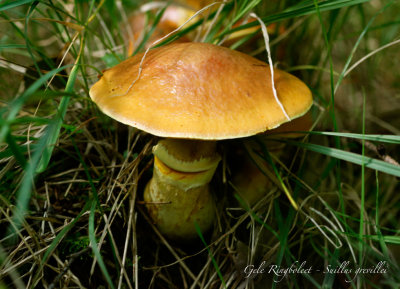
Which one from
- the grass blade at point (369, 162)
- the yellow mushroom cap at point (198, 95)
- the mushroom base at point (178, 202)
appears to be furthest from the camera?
the mushroom base at point (178, 202)

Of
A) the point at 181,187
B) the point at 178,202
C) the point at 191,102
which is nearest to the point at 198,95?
the point at 191,102

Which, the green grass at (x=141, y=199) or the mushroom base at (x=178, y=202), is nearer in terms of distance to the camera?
the green grass at (x=141, y=199)

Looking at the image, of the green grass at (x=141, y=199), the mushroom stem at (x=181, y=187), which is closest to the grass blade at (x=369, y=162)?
the green grass at (x=141, y=199)

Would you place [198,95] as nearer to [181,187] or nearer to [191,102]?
[191,102]

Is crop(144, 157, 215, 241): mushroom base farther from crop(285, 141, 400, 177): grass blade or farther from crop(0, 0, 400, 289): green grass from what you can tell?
crop(285, 141, 400, 177): grass blade

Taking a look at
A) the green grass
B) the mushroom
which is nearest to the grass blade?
the green grass

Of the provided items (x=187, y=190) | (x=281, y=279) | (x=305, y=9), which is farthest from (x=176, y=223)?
(x=305, y=9)

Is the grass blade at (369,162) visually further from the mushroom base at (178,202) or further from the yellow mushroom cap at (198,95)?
the mushroom base at (178,202)
